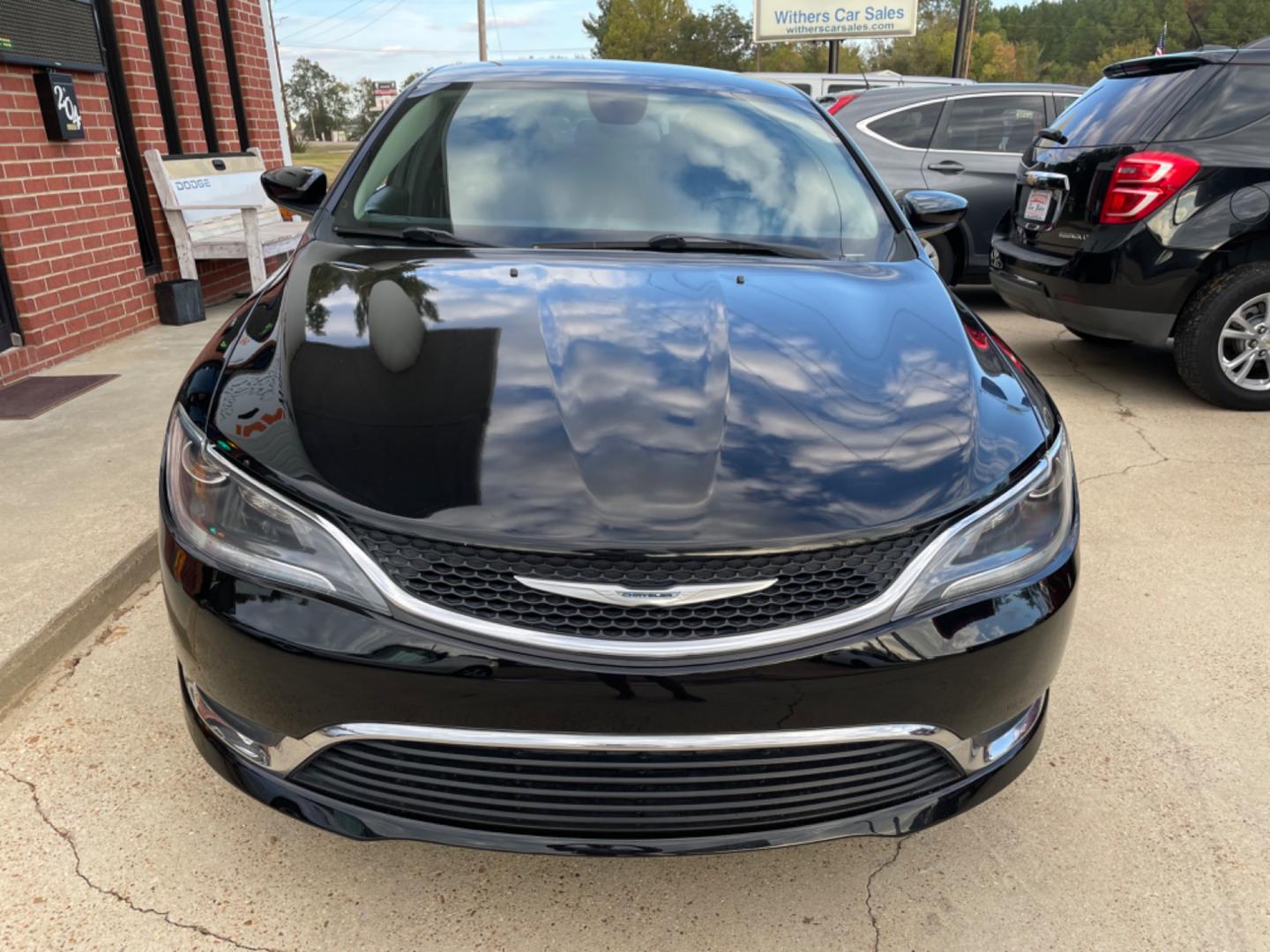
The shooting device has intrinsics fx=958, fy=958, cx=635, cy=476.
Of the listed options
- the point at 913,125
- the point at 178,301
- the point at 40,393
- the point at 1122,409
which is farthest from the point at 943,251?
the point at 40,393

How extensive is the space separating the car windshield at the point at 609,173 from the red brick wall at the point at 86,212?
3316 mm

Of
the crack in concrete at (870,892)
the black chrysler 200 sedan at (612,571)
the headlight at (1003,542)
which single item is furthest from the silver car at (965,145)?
the crack in concrete at (870,892)

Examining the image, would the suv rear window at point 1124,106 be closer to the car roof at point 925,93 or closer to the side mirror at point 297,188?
the car roof at point 925,93

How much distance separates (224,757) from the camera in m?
1.74

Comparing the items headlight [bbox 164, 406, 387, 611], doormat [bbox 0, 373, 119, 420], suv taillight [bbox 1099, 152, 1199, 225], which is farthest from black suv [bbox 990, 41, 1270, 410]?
doormat [bbox 0, 373, 119, 420]

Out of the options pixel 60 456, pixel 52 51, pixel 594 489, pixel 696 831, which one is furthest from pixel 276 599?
pixel 52 51

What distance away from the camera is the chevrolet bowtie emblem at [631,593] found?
1.50 meters

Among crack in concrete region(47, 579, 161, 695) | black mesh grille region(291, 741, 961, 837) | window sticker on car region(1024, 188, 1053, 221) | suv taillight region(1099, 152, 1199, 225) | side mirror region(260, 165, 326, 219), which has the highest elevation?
side mirror region(260, 165, 326, 219)

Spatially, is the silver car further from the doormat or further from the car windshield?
the doormat

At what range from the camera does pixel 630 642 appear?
1493 millimetres

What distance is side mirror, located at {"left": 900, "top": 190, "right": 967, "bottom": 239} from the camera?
3.08m

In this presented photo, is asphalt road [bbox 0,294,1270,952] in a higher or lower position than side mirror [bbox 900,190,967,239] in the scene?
lower

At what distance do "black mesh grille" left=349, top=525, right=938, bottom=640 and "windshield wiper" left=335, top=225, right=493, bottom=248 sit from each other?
119 cm

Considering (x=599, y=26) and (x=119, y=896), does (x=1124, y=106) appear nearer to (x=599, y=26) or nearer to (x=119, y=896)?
(x=119, y=896)
